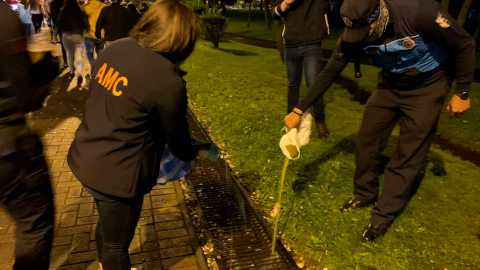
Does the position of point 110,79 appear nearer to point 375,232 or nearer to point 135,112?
point 135,112

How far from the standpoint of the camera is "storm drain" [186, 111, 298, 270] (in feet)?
9.55

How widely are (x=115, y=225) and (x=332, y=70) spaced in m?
2.04

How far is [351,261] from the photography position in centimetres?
289

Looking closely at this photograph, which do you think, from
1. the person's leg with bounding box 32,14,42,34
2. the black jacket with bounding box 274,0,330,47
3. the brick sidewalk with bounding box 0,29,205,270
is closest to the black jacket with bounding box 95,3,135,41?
the brick sidewalk with bounding box 0,29,205,270

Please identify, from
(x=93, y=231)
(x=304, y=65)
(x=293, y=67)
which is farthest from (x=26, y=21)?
(x=304, y=65)

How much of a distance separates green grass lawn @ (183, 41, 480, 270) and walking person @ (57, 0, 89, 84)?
116 inches

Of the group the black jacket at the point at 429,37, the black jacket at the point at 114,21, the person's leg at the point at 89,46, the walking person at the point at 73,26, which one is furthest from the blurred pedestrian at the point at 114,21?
→ the black jacket at the point at 429,37

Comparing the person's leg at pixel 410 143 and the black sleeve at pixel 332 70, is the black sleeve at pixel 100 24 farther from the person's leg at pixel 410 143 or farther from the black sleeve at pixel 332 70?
the person's leg at pixel 410 143

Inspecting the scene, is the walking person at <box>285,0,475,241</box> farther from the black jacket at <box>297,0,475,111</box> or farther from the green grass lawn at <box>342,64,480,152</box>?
the green grass lawn at <box>342,64,480,152</box>

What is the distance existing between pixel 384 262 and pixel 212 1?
85.2 feet

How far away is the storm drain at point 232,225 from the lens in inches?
115

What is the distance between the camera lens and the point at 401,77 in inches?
113

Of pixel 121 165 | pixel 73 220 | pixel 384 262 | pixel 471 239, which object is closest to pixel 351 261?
pixel 384 262

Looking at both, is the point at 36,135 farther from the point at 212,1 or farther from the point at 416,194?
the point at 212,1
